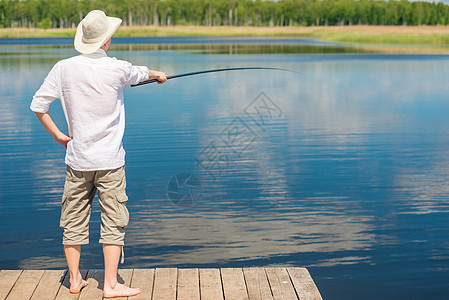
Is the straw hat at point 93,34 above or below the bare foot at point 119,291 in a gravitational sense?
above

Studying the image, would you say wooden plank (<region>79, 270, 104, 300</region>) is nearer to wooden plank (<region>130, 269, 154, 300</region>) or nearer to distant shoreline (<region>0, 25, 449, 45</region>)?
wooden plank (<region>130, 269, 154, 300</region>)

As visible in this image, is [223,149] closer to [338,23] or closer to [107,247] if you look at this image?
[107,247]

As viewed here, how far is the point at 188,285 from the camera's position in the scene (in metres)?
3.73

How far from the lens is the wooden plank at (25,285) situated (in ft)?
11.7

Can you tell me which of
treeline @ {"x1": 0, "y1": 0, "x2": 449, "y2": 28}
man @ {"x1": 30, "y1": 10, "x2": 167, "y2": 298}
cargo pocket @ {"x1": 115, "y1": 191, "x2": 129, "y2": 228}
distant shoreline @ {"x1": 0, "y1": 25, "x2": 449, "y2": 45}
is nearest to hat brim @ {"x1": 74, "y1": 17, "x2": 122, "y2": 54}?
man @ {"x1": 30, "y1": 10, "x2": 167, "y2": 298}

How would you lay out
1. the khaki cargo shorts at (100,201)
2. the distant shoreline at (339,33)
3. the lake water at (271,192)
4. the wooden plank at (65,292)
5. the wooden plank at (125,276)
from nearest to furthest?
1. the khaki cargo shorts at (100,201)
2. the wooden plank at (65,292)
3. the wooden plank at (125,276)
4. the lake water at (271,192)
5. the distant shoreline at (339,33)

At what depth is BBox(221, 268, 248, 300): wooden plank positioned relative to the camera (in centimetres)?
360

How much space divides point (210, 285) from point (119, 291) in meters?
0.57

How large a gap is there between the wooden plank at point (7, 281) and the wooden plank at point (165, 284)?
897 mm

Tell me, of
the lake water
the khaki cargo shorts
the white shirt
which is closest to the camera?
the white shirt

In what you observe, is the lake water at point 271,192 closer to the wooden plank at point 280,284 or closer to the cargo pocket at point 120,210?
the wooden plank at point 280,284

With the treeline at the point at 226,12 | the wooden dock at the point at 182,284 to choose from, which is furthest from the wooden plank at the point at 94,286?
the treeline at the point at 226,12

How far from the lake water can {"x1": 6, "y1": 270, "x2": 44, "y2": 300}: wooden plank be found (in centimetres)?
101

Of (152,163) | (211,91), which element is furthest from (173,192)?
(211,91)
